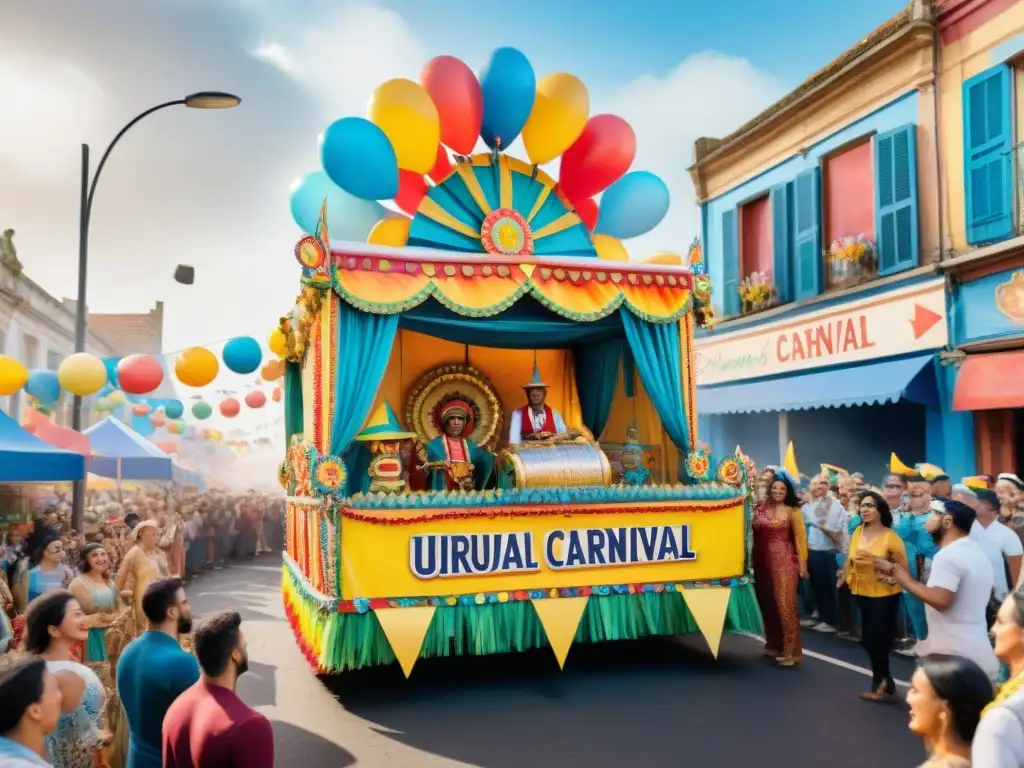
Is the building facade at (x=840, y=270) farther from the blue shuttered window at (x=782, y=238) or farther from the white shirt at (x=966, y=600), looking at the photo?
the white shirt at (x=966, y=600)

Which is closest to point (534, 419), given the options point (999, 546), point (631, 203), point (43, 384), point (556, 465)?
point (556, 465)

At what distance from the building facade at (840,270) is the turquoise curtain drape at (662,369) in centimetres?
519

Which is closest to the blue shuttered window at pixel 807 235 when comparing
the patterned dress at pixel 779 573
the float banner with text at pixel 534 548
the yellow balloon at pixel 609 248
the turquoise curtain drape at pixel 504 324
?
the yellow balloon at pixel 609 248

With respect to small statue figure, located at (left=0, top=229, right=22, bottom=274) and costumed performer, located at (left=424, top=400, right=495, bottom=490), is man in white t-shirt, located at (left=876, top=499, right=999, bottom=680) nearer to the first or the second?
costumed performer, located at (left=424, top=400, right=495, bottom=490)

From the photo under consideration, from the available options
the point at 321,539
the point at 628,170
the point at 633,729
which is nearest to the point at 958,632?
the point at 633,729

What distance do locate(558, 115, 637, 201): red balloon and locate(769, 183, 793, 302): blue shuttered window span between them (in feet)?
22.2

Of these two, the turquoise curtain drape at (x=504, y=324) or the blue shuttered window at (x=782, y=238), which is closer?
the turquoise curtain drape at (x=504, y=324)

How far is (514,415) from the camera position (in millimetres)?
8125

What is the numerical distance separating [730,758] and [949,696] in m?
2.96

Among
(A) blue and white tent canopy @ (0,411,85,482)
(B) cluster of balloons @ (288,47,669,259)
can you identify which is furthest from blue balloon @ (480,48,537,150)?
(A) blue and white tent canopy @ (0,411,85,482)

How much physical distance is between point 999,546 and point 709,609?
2.28m

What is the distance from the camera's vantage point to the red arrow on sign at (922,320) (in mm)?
11469

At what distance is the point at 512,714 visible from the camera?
5941 millimetres

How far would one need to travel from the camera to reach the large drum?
22.6 ft
